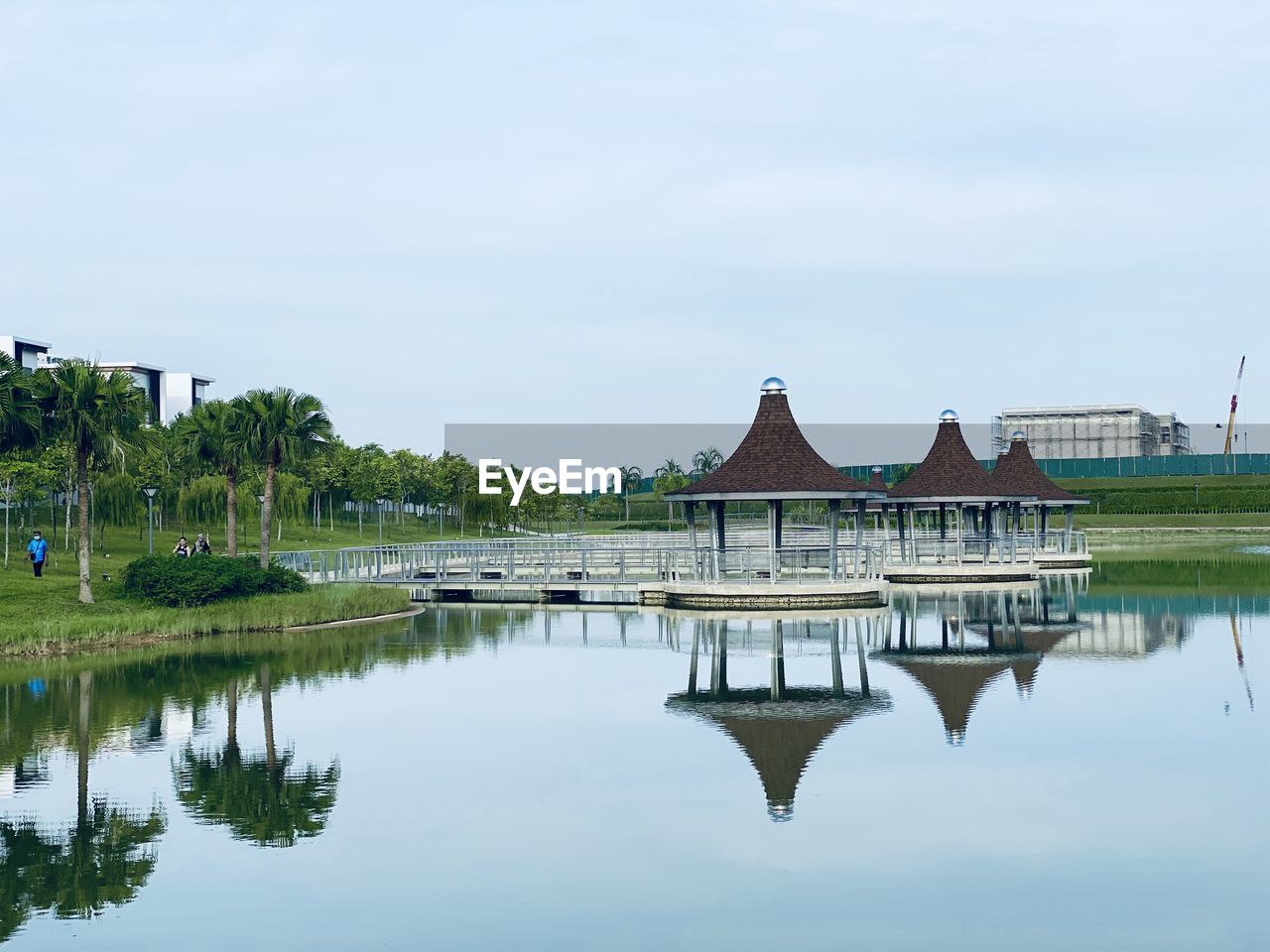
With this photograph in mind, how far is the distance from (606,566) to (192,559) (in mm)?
16467

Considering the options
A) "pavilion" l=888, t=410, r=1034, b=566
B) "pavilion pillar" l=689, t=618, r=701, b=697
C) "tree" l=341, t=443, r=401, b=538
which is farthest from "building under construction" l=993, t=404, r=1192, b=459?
"pavilion pillar" l=689, t=618, r=701, b=697

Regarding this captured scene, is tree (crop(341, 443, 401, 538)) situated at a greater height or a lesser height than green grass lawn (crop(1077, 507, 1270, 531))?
greater

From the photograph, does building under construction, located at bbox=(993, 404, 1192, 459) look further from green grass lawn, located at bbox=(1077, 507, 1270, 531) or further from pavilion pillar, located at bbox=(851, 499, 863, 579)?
pavilion pillar, located at bbox=(851, 499, 863, 579)

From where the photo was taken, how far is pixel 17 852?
13133 millimetres

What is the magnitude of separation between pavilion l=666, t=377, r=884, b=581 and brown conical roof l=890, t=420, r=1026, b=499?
423 inches

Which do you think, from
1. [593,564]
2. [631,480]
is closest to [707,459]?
[631,480]

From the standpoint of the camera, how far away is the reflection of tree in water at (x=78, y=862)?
11.7 metres

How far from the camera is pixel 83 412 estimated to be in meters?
32.6

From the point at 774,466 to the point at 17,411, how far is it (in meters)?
20.9

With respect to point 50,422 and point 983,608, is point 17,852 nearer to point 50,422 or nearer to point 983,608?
point 50,422

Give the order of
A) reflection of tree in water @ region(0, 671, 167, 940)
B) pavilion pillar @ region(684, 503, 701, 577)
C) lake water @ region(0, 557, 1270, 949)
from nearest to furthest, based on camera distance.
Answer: lake water @ region(0, 557, 1270, 949)
reflection of tree in water @ region(0, 671, 167, 940)
pavilion pillar @ region(684, 503, 701, 577)

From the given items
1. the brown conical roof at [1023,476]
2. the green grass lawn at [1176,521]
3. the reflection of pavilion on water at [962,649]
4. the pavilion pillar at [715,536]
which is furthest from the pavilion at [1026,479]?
the green grass lawn at [1176,521]

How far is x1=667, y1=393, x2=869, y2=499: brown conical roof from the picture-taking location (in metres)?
38.3

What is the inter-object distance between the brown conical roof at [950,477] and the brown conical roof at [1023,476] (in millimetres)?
4252
